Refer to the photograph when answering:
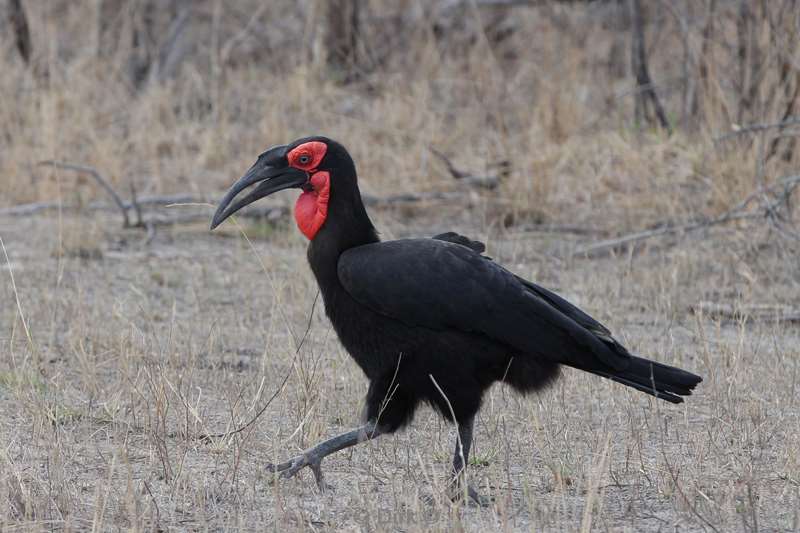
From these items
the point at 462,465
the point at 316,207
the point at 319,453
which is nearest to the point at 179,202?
the point at 316,207

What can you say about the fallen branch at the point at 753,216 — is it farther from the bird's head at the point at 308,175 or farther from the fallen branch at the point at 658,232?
the bird's head at the point at 308,175

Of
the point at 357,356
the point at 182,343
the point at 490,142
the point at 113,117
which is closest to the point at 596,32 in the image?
the point at 490,142

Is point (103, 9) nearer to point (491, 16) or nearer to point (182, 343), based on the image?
point (491, 16)

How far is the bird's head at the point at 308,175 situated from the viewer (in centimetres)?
351

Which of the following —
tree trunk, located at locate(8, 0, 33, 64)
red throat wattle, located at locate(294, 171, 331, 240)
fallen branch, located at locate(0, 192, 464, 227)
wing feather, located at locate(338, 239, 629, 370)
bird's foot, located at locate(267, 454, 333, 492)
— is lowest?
fallen branch, located at locate(0, 192, 464, 227)

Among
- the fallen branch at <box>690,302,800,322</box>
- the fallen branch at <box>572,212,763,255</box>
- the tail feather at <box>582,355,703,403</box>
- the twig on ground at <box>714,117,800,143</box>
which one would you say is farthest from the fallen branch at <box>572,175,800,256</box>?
the tail feather at <box>582,355,703,403</box>

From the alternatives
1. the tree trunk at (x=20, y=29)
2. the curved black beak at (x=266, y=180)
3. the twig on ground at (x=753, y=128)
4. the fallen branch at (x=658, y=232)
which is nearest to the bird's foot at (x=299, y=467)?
the curved black beak at (x=266, y=180)

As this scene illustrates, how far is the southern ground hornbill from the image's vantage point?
3311mm

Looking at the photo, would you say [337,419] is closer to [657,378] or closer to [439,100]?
[657,378]

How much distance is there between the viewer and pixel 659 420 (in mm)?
3932

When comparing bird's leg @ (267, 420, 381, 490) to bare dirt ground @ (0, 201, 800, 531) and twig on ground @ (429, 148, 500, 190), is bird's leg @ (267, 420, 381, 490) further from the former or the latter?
twig on ground @ (429, 148, 500, 190)

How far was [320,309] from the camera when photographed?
563 centimetres

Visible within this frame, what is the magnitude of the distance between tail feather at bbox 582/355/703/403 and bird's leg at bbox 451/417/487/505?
0.38 meters

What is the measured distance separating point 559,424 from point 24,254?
3680 mm
